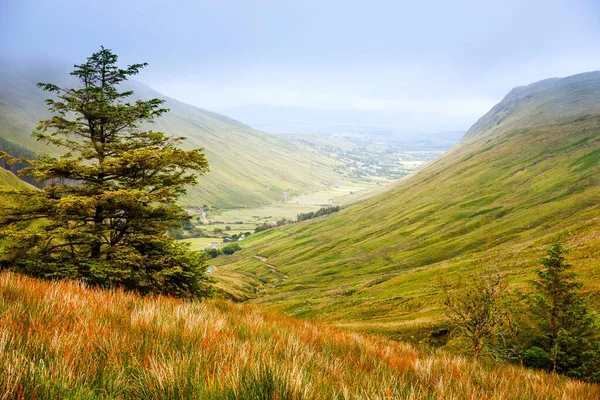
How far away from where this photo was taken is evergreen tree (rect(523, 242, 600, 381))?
23469 millimetres

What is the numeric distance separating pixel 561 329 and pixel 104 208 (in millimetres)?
34101

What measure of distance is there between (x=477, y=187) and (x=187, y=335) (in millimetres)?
209662

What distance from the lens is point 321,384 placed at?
2.80 metres

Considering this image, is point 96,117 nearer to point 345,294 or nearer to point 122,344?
point 122,344

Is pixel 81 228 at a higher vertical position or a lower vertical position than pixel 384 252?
higher

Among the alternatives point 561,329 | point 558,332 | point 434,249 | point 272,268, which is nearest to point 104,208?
point 558,332

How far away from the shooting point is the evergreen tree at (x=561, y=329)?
23469 mm

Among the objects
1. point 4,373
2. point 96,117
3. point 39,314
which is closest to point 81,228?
point 96,117

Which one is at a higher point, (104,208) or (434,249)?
(104,208)

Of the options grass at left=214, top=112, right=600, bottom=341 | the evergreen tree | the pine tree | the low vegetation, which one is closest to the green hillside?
grass at left=214, top=112, right=600, bottom=341

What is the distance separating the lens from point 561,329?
23.7 metres

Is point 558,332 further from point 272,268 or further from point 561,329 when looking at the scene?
point 272,268

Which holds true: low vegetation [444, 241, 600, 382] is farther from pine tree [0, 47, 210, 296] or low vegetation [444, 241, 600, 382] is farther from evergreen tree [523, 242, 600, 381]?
pine tree [0, 47, 210, 296]

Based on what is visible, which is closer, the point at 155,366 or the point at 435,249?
Answer: the point at 155,366
